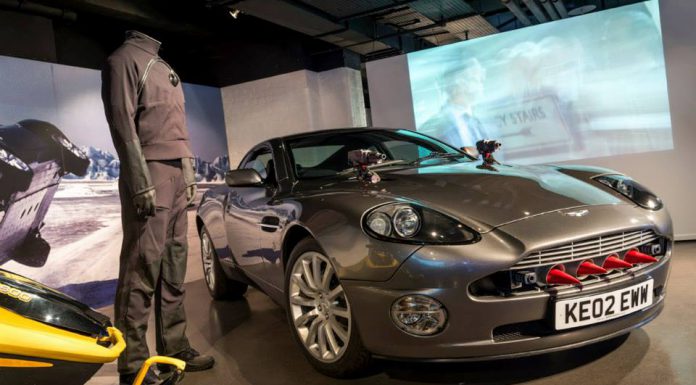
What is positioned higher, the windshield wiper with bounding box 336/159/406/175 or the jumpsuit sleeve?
the jumpsuit sleeve

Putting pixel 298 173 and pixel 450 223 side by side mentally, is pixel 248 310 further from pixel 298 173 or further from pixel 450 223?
pixel 450 223

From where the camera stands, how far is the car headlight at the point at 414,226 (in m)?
1.81

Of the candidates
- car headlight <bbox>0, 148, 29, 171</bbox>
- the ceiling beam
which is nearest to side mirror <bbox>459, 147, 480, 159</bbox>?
car headlight <bbox>0, 148, 29, 171</bbox>

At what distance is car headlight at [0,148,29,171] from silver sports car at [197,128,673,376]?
8.76 feet

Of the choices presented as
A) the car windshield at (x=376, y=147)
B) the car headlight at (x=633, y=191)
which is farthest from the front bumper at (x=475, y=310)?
the car windshield at (x=376, y=147)

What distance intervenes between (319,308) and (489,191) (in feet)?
2.78

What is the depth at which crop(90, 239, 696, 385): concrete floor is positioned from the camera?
6.47 ft

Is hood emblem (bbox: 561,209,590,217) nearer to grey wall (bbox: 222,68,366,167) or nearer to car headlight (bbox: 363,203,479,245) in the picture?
car headlight (bbox: 363,203,479,245)

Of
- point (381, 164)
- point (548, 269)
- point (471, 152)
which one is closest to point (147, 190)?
point (381, 164)

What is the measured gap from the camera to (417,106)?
562cm

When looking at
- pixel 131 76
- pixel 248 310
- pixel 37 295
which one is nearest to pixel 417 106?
pixel 248 310

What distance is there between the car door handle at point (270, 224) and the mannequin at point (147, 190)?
41 cm

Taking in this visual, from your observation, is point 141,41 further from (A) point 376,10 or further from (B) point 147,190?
(A) point 376,10

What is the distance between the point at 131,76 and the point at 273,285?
3.88 feet
